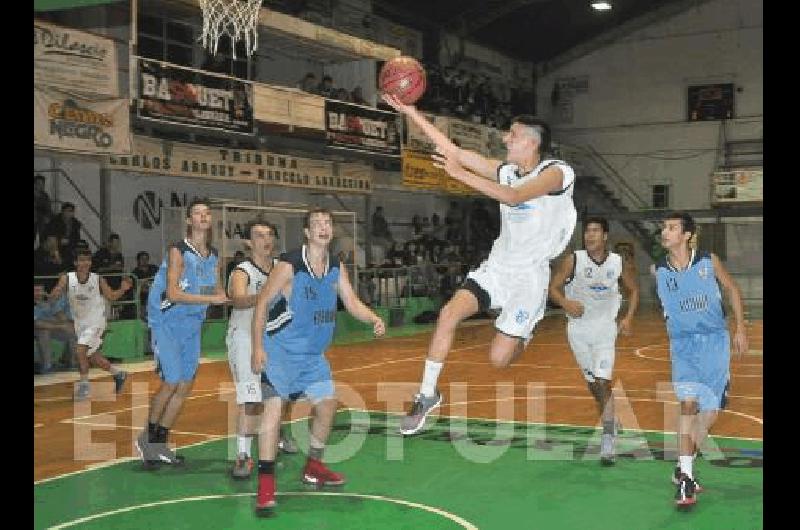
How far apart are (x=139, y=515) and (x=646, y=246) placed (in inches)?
1053

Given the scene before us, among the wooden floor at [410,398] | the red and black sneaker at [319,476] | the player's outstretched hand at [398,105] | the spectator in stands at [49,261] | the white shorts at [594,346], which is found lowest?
the wooden floor at [410,398]

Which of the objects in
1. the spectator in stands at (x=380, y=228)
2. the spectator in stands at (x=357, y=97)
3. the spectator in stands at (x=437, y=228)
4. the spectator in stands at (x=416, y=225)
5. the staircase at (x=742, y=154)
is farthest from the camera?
the staircase at (x=742, y=154)

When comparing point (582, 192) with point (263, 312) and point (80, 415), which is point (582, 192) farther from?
point (263, 312)

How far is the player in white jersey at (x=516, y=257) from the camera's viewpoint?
5203 millimetres

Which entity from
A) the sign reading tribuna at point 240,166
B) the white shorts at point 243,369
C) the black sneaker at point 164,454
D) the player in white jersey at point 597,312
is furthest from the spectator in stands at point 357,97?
the black sneaker at point 164,454

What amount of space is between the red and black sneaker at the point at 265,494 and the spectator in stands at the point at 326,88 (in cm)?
1595

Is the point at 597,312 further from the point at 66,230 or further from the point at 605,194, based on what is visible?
the point at 605,194

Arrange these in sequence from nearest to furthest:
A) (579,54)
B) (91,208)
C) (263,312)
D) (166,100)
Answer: (263,312), (166,100), (91,208), (579,54)

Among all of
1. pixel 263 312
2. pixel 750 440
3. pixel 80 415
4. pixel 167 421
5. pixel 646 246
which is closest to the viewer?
pixel 263 312

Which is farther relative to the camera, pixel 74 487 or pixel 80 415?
pixel 80 415

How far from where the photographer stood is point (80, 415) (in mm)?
9758

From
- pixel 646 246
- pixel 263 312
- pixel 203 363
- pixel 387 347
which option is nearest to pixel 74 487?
pixel 263 312

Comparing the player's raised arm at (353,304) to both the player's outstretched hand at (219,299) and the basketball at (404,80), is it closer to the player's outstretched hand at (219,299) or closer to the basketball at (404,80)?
the player's outstretched hand at (219,299)

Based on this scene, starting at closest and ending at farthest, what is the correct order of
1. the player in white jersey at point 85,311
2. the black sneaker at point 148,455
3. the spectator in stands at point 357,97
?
the black sneaker at point 148,455
the player in white jersey at point 85,311
the spectator in stands at point 357,97
